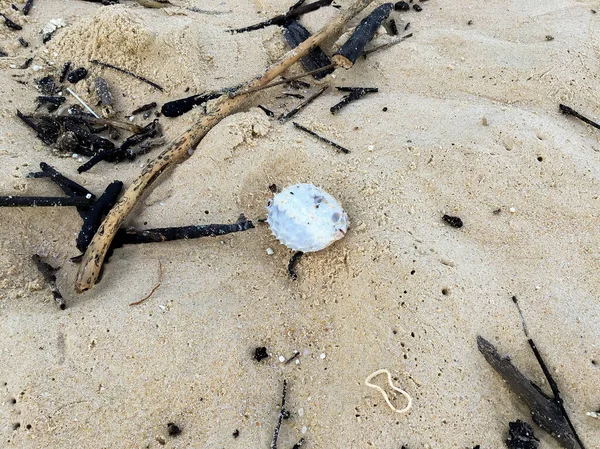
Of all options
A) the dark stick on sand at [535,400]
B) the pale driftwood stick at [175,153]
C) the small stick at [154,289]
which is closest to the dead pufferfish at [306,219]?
the small stick at [154,289]

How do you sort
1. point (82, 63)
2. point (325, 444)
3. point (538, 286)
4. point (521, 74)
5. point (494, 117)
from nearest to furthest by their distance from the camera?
point (325, 444) → point (538, 286) → point (494, 117) → point (521, 74) → point (82, 63)

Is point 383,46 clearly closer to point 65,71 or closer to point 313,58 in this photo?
point 313,58

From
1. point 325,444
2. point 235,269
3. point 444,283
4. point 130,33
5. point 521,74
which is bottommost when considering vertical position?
point 325,444

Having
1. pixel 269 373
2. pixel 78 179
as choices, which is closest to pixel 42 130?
pixel 78 179

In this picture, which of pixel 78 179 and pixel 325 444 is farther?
pixel 78 179

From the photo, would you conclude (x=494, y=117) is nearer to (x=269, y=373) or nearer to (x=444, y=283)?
(x=444, y=283)

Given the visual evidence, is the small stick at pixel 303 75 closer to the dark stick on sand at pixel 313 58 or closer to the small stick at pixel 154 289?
the dark stick on sand at pixel 313 58

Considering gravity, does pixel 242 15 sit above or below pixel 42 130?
above

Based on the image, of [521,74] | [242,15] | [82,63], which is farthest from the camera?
[242,15]
